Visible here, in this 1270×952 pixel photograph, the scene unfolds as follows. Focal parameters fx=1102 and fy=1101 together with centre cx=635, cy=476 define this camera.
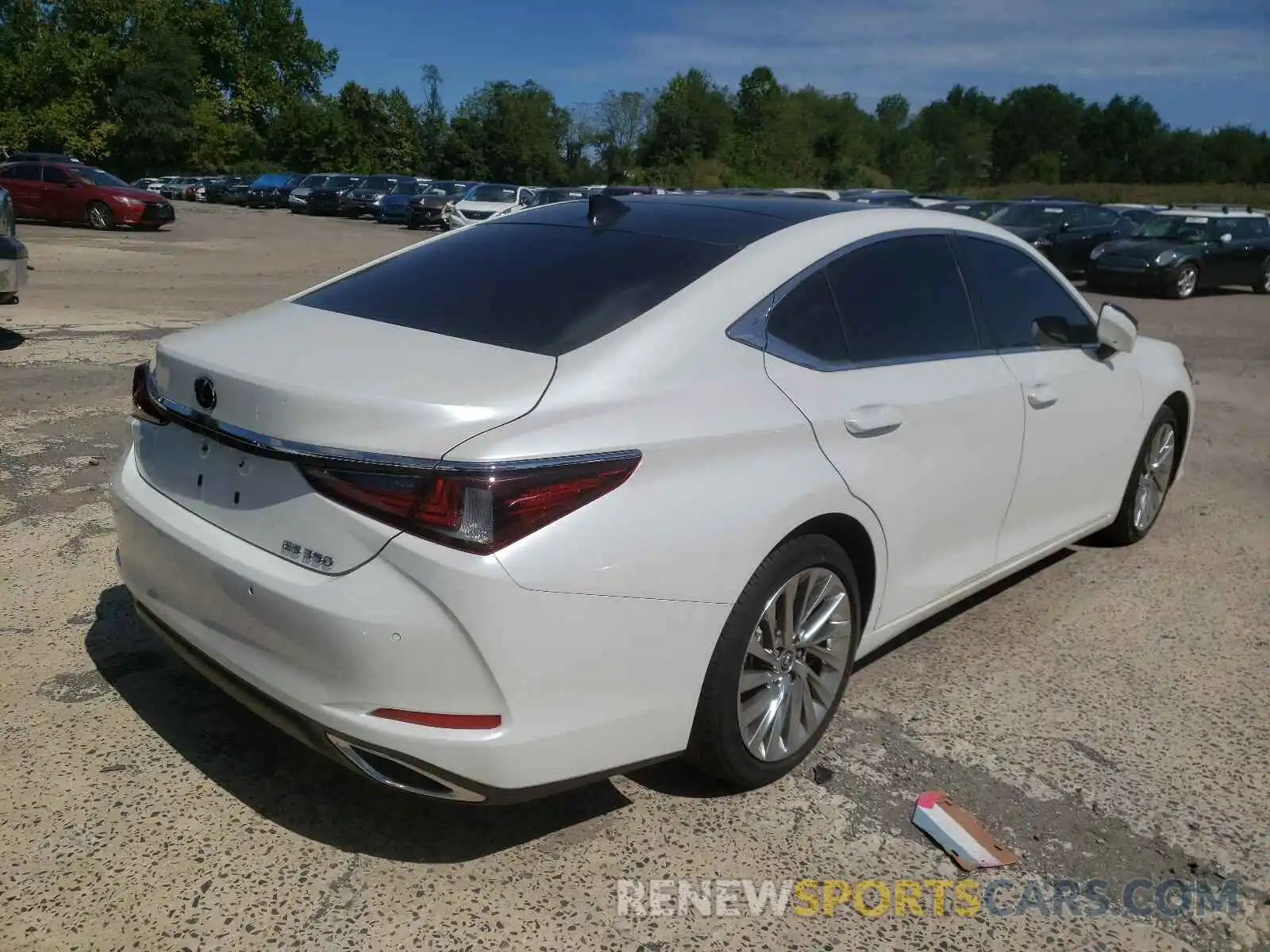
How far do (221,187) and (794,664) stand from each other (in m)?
57.3

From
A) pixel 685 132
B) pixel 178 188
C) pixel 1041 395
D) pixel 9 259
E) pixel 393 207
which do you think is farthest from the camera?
pixel 685 132

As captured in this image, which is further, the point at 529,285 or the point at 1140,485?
the point at 1140,485

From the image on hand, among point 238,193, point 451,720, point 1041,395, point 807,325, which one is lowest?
point 238,193

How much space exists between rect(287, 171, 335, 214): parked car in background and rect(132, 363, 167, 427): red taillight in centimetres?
4331

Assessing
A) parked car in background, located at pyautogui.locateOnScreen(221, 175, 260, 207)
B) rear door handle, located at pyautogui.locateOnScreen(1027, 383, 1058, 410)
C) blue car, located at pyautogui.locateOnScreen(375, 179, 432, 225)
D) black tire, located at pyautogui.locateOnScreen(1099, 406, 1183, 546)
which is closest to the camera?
rear door handle, located at pyautogui.locateOnScreen(1027, 383, 1058, 410)

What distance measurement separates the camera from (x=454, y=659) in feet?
7.84

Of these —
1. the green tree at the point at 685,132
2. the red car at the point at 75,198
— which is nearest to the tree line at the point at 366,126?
the green tree at the point at 685,132

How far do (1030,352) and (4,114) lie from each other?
77.3 m

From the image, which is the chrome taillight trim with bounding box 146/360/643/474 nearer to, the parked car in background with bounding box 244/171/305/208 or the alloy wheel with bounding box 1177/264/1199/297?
the alloy wheel with bounding box 1177/264/1199/297

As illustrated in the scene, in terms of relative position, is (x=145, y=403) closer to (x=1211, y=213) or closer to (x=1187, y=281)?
(x=1187, y=281)

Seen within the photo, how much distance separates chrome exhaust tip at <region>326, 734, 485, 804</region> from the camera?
2500 mm

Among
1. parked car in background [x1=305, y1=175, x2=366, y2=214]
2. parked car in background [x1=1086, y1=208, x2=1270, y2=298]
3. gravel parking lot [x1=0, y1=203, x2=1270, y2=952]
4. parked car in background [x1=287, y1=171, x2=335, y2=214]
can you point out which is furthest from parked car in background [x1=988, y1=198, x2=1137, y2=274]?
parked car in background [x1=287, y1=171, x2=335, y2=214]

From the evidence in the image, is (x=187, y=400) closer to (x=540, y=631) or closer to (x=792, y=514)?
(x=540, y=631)

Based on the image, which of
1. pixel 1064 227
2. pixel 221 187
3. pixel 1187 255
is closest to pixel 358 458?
pixel 1187 255
